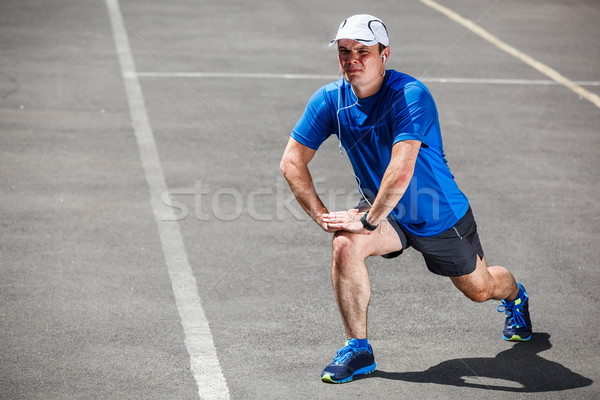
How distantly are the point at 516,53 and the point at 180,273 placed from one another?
913 centimetres

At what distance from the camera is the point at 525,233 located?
729 cm

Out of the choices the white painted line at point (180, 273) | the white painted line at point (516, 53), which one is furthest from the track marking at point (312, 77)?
the white painted line at point (180, 273)

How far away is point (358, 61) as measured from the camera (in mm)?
4871

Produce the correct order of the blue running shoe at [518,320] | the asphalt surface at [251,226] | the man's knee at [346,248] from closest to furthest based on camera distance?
1. the man's knee at [346,248]
2. the asphalt surface at [251,226]
3. the blue running shoe at [518,320]

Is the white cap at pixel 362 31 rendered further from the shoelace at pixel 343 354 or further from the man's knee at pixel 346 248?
the shoelace at pixel 343 354

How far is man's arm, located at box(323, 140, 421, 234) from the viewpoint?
4781 mm

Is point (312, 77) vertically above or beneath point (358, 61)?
beneath

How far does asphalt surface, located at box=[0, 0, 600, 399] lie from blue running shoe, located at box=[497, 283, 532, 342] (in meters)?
0.08

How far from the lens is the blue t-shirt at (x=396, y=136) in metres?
4.83

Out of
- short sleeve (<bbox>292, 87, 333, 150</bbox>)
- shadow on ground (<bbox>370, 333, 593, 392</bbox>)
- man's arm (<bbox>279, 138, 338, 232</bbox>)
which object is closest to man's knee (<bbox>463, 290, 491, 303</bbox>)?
shadow on ground (<bbox>370, 333, 593, 392</bbox>)

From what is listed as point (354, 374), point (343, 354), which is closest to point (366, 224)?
point (343, 354)

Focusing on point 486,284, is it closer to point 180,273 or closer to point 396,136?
point 396,136

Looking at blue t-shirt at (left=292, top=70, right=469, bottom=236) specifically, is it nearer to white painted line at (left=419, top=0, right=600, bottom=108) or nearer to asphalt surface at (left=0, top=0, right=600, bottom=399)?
asphalt surface at (left=0, top=0, right=600, bottom=399)

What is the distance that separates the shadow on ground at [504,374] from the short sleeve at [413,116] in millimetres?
1449
